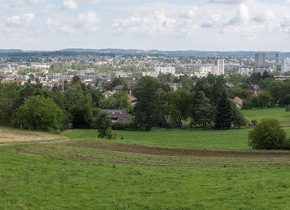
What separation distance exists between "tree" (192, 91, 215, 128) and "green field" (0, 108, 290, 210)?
146ft

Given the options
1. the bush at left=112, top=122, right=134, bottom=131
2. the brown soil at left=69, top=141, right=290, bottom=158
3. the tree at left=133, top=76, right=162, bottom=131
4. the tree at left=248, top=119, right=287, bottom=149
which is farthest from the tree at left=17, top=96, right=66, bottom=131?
the tree at left=133, top=76, right=162, bottom=131

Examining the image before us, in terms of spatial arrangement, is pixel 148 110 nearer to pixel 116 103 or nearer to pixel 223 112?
pixel 223 112

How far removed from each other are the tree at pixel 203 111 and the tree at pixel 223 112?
1.50m

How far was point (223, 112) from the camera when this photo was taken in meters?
72.6

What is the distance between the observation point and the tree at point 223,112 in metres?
72.4

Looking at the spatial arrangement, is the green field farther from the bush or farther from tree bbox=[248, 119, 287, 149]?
the bush

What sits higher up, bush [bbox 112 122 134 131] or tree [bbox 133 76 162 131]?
Result: tree [bbox 133 76 162 131]

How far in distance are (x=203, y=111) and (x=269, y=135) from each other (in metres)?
37.6

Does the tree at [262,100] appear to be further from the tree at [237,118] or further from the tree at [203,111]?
the tree at [237,118]

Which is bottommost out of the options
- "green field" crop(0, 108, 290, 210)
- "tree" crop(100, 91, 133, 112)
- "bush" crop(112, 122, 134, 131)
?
"bush" crop(112, 122, 134, 131)

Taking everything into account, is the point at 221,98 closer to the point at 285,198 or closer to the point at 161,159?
the point at 161,159

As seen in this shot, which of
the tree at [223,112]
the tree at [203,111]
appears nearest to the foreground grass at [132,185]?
the tree at [223,112]

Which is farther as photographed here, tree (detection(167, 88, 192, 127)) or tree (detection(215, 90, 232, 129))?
tree (detection(167, 88, 192, 127))

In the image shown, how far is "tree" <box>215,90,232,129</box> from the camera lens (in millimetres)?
72375
